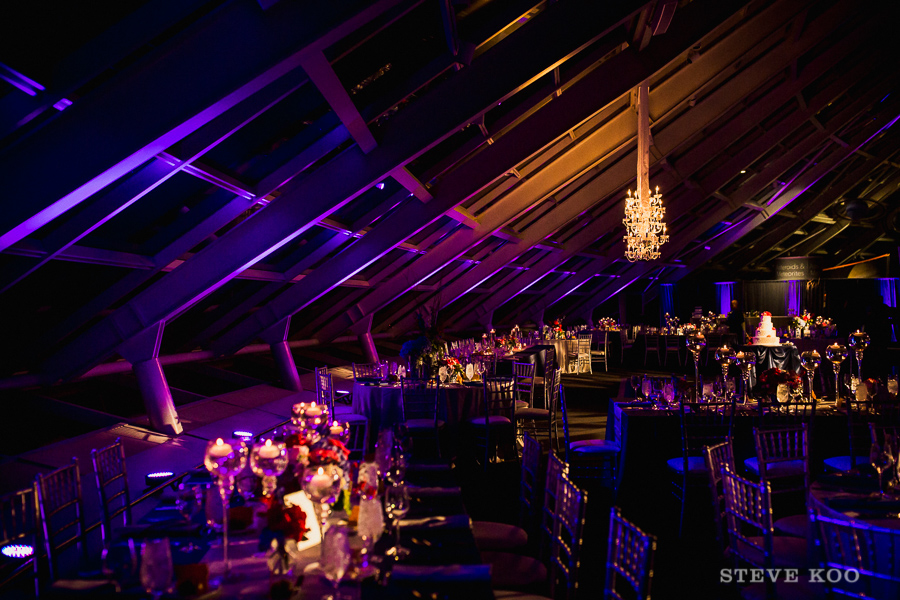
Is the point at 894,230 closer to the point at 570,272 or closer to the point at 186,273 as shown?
the point at 570,272

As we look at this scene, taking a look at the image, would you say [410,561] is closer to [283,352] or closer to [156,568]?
[156,568]

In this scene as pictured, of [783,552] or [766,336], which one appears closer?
[783,552]

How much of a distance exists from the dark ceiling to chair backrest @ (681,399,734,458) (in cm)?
293

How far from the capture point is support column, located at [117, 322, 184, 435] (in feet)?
19.4

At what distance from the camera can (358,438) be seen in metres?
6.69

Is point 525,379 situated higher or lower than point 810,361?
lower

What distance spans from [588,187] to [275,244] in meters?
7.22

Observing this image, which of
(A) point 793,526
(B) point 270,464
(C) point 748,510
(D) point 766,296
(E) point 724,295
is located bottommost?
(A) point 793,526

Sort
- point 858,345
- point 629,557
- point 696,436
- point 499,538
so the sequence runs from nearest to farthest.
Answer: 1. point 629,557
2. point 499,538
3. point 696,436
4. point 858,345

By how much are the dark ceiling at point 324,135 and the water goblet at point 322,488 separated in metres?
1.79

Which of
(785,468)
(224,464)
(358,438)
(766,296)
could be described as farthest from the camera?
(766,296)

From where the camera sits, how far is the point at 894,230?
66.2 feet

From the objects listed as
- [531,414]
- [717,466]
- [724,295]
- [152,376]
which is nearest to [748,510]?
[717,466]

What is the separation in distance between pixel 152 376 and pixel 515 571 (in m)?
4.52
